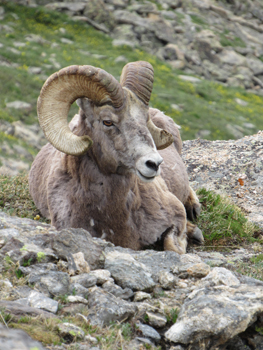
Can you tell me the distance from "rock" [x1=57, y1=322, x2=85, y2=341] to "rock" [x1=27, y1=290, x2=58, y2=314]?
9.1 inches

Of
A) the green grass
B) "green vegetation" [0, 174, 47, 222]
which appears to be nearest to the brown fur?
"green vegetation" [0, 174, 47, 222]

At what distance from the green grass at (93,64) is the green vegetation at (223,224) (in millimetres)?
17275

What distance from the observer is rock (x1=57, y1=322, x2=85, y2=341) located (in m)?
3.17

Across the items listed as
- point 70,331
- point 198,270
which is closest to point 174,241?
point 198,270

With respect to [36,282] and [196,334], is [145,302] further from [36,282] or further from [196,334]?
[36,282]

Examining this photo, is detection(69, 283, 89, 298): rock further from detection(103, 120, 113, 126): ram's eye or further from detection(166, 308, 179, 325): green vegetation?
detection(103, 120, 113, 126): ram's eye

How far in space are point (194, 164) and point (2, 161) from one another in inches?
421

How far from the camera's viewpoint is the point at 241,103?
40.2 m

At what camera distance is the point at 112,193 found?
614cm

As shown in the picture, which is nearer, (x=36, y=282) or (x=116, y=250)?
(x=36, y=282)

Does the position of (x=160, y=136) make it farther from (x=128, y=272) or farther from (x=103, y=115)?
(x=128, y=272)

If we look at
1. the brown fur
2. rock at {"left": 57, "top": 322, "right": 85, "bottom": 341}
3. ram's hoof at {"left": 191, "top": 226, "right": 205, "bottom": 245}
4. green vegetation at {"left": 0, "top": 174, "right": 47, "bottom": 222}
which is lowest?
green vegetation at {"left": 0, "top": 174, "right": 47, "bottom": 222}

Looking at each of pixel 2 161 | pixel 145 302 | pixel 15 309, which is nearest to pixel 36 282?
pixel 15 309

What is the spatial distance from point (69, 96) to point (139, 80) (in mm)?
998
